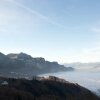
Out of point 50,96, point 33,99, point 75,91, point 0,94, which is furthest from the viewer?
point 75,91

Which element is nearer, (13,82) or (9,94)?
(9,94)

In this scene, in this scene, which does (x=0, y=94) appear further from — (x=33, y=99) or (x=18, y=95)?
(x=33, y=99)

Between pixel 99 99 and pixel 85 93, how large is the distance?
1200cm

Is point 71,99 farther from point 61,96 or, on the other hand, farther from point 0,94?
point 0,94

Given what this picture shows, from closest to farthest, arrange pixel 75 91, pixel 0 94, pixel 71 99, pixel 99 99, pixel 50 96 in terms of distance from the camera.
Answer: pixel 0 94 < pixel 50 96 < pixel 71 99 < pixel 99 99 < pixel 75 91

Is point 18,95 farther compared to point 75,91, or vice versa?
point 75,91

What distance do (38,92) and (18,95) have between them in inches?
886

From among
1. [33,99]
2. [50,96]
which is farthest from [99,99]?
[33,99]

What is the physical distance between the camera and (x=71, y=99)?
16112 cm

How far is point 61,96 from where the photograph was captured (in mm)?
161375

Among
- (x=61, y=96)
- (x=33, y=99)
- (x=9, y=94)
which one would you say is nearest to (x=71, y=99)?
(x=61, y=96)

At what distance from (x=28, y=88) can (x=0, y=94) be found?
31107 mm

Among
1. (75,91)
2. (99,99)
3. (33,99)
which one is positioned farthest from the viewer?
(75,91)

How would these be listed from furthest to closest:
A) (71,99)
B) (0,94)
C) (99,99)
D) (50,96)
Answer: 1. (99,99)
2. (71,99)
3. (50,96)
4. (0,94)
